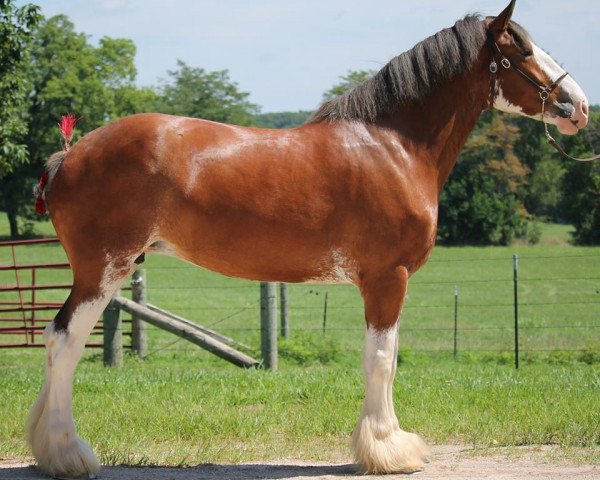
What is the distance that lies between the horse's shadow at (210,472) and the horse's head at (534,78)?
8.72 feet

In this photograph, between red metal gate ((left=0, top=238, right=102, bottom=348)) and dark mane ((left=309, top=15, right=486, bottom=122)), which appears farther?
red metal gate ((left=0, top=238, right=102, bottom=348))

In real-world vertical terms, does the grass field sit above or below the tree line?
below

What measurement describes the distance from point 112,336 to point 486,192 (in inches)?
1966

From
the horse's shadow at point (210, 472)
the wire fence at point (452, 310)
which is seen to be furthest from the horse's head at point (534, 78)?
the wire fence at point (452, 310)

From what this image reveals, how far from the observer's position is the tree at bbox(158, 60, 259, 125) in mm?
59031

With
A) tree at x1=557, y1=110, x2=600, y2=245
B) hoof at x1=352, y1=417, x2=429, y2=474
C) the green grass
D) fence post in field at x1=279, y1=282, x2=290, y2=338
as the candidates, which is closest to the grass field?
the green grass

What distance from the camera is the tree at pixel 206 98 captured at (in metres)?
59.0

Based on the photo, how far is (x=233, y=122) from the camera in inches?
2322

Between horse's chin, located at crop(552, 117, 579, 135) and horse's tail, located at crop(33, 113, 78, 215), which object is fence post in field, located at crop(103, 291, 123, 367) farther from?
horse's chin, located at crop(552, 117, 579, 135)

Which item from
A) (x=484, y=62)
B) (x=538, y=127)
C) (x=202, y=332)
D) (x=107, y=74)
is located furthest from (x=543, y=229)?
(x=484, y=62)

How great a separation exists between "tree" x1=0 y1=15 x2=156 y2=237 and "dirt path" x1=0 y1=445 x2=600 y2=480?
47.1m

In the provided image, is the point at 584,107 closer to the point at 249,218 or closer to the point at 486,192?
the point at 249,218

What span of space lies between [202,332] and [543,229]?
54.7 m

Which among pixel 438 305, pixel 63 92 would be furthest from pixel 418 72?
pixel 63 92
